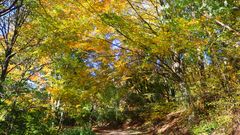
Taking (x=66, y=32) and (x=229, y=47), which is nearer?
(x=229, y=47)

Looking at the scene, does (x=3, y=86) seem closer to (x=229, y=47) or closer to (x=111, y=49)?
(x=111, y=49)

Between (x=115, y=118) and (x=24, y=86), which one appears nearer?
(x=24, y=86)

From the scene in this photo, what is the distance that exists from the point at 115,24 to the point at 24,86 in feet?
9.48

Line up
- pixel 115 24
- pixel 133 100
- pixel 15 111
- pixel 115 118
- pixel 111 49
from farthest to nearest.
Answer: pixel 115 118 < pixel 133 100 < pixel 111 49 < pixel 115 24 < pixel 15 111

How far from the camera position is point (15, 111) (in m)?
6.57

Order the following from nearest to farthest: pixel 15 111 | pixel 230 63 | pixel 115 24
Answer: pixel 15 111
pixel 115 24
pixel 230 63

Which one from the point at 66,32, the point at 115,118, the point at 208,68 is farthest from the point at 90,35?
the point at 115,118

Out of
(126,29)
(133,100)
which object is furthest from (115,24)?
(133,100)

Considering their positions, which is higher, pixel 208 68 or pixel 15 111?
pixel 208 68

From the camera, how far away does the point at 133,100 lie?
19422 millimetres

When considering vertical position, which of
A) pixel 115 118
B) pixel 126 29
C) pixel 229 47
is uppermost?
pixel 126 29

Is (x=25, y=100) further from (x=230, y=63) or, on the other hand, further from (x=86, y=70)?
(x=230, y=63)

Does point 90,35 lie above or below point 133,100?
above

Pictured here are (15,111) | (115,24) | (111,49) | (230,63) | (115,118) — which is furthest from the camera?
(115,118)
